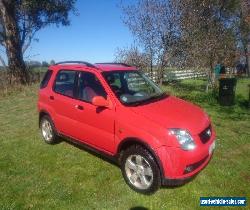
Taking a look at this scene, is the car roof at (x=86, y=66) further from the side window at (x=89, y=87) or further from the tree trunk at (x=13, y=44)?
the tree trunk at (x=13, y=44)

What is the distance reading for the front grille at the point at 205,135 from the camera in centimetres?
495

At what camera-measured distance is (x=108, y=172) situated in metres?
5.88

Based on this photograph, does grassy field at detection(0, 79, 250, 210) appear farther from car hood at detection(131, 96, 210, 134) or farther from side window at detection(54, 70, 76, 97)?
side window at detection(54, 70, 76, 97)

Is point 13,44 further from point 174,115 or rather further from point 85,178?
point 174,115

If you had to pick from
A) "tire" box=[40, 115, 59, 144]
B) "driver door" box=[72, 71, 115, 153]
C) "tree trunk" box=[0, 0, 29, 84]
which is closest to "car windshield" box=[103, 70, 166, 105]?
"driver door" box=[72, 71, 115, 153]

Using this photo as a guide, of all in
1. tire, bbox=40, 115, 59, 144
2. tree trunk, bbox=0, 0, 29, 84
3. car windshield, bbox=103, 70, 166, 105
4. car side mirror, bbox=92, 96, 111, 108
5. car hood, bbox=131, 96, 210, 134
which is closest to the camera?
car hood, bbox=131, 96, 210, 134

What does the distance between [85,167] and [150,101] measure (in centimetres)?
196

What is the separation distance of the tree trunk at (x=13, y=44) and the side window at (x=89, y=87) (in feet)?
48.5

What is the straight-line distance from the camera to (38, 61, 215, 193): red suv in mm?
4656

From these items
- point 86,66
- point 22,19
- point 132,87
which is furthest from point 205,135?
point 22,19

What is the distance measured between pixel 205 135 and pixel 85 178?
94.0 inches

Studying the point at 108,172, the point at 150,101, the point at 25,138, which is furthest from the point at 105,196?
the point at 25,138

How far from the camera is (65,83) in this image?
6.68 m

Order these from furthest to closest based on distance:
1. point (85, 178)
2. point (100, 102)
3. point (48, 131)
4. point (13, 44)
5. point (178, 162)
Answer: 1. point (13, 44)
2. point (48, 131)
3. point (85, 178)
4. point (100, 102)
5. point (178, 162)
